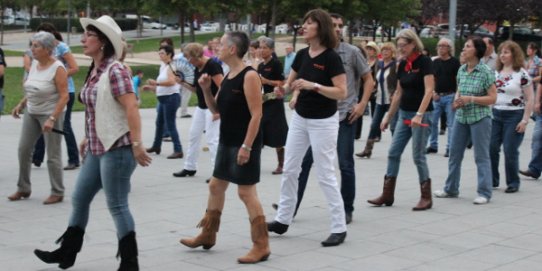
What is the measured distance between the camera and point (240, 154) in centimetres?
664

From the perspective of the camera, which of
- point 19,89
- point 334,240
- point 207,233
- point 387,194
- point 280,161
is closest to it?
point 207,233

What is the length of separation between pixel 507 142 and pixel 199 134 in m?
3.77

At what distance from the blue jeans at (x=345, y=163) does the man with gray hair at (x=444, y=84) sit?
486 cm

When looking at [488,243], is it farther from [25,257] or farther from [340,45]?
[25,257]

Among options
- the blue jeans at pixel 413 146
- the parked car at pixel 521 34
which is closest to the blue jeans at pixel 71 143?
the blue jeans at pixel 413 146

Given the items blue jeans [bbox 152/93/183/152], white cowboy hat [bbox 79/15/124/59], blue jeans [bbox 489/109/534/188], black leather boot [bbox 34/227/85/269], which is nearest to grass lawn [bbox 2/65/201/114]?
blue jeans [bbox 152/93/183/152]

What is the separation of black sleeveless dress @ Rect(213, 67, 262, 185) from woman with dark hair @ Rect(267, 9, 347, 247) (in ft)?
1.80

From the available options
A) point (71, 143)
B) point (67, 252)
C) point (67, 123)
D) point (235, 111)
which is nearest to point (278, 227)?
point (235, 111)

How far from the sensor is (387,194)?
30.3 feet

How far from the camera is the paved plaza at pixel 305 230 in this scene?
271 inches

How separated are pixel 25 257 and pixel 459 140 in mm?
4906

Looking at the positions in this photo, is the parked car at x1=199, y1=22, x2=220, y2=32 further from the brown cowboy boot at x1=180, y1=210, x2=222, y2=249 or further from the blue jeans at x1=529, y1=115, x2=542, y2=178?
the brown cowboy boot at x1=180, y1=210, x2=222, y2=249

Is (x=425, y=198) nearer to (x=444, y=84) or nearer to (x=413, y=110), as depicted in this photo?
(x=413, y=110)

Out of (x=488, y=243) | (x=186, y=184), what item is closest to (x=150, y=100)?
(x=186, y=184)
